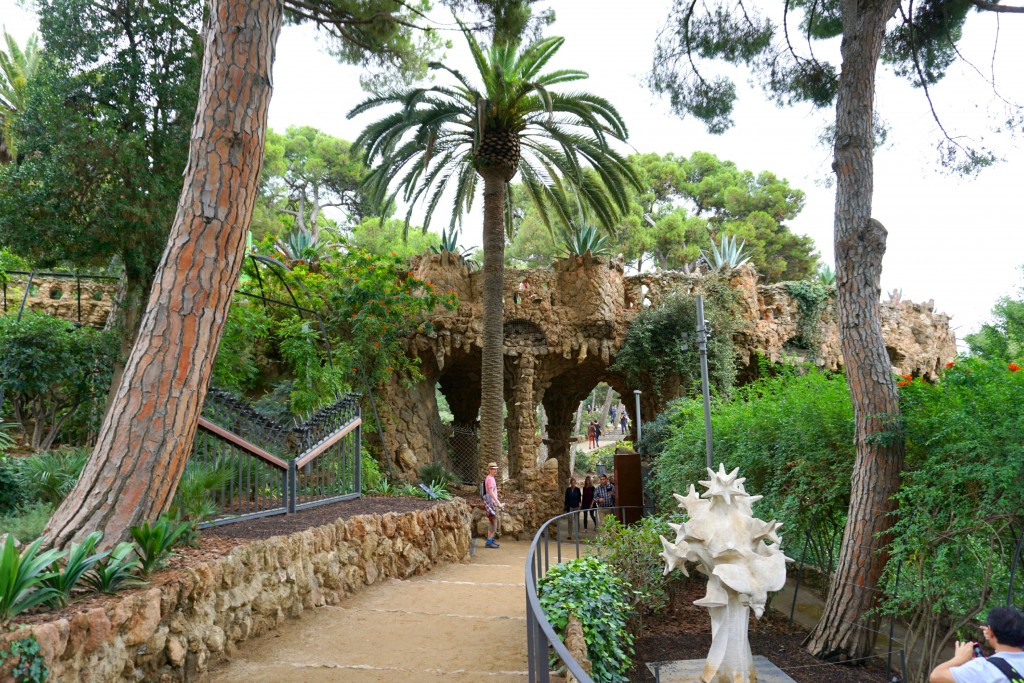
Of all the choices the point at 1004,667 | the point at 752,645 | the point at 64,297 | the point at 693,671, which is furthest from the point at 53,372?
the point at 1004,667

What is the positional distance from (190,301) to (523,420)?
12736mm

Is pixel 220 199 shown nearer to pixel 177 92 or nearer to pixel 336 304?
pixel 177 92

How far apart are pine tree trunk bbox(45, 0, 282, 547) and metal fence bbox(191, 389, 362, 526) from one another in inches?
48.8

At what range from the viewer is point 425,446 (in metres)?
16.9

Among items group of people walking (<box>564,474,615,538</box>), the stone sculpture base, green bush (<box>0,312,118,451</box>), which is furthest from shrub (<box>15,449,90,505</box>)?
group of people walking (<box>564,474,615,538</box>)

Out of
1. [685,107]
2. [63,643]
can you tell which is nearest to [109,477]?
[63,643]

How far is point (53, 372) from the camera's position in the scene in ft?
32.3

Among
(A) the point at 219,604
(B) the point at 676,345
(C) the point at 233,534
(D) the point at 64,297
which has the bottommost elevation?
(A) the point at 219,604

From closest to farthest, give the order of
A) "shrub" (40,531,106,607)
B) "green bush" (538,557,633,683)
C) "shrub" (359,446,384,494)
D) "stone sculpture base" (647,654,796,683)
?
"shrub" (40,531,106,607), "green bush" (538,557,633,683), "stone sculpture base" (647,654,796,683), "shrub" (359,446,384,494)

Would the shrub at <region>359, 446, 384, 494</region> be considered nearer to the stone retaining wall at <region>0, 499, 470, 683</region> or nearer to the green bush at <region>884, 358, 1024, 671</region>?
the stone retaining wall at <region>0, 499, 470, 683</region>

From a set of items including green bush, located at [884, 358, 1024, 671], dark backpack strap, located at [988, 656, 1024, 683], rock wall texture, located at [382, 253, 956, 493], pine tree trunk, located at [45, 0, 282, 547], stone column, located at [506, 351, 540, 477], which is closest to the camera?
dark backpack strap, located at [988, 656, 1024, 683]

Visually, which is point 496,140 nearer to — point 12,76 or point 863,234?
point 863,234

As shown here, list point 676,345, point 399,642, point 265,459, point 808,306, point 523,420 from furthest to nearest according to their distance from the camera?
point 808,306
point 523,420
point 676,345
point 265,459
point 399,642

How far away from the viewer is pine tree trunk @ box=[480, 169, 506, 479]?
46.8 ft
